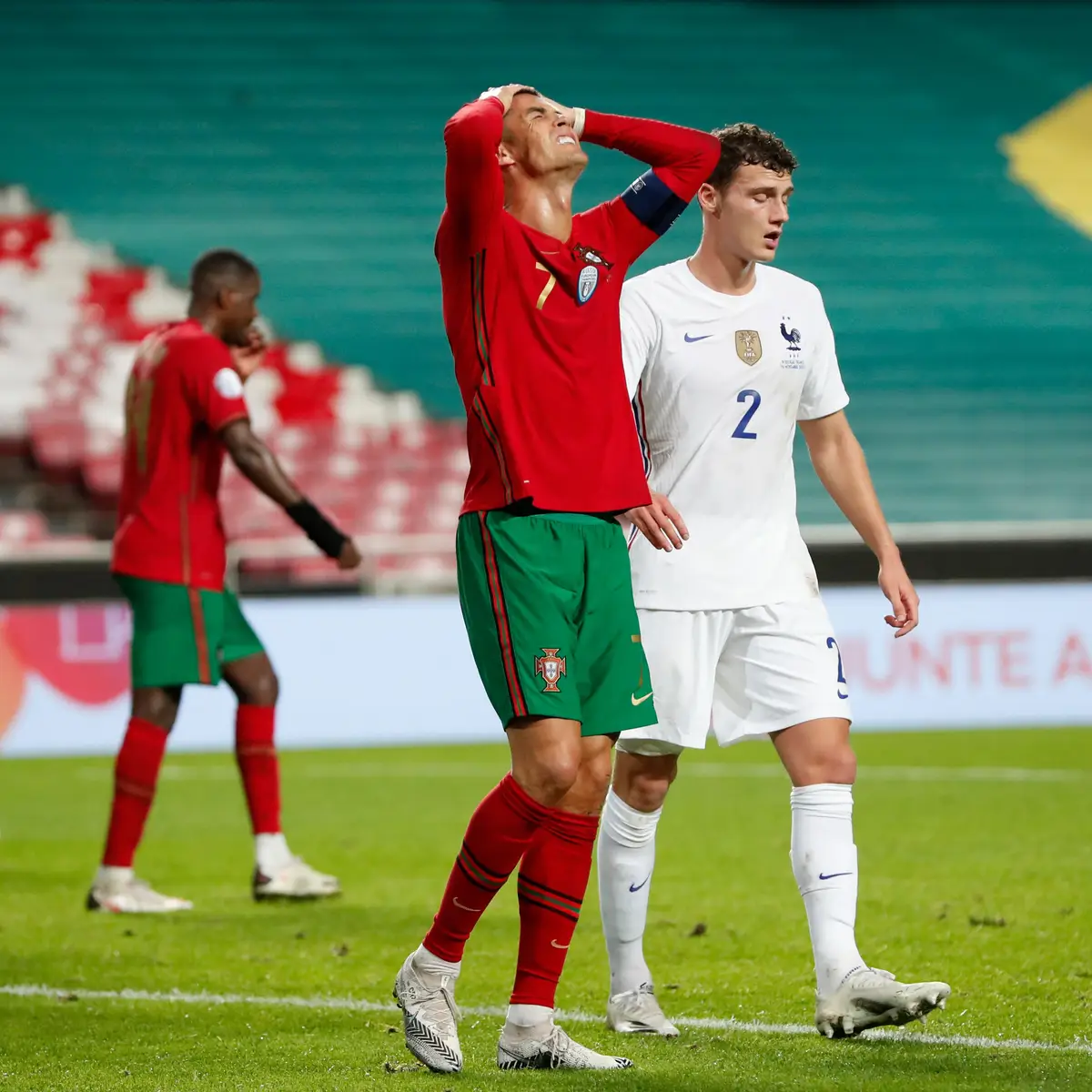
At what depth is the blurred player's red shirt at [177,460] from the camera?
6199 mm

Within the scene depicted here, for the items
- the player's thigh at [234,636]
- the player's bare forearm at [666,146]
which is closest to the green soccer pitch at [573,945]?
the player's thigh at [234,636]

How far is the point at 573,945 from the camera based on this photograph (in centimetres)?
532

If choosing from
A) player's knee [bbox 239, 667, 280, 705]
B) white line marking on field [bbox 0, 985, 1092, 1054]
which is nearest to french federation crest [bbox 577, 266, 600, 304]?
white line marking on field [bbox 0, 985, 1092, 1054]

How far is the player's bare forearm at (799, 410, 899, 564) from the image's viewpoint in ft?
14.2

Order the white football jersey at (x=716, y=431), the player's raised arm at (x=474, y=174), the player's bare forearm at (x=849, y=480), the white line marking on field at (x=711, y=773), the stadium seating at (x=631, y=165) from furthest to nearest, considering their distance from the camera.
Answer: the stadium seating at (x=631, y=165) < the white line marking on field at (x=711, y=773) < the player's bare forearm at (x=849, y=480) < the white football jersey at (x=716, y=431) < the player's raised arm at (x=474, y=174)

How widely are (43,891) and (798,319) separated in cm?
382

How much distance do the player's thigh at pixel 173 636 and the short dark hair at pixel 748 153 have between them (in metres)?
2.73

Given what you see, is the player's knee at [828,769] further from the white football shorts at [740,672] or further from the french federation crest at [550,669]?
the french federation crest at [550,669]

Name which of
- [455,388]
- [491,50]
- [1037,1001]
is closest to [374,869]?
[1037,1001]

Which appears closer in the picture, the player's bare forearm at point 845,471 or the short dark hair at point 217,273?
the player's bare forearm at point 845,471

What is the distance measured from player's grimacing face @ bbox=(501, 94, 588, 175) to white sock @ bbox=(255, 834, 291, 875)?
10.9 ft

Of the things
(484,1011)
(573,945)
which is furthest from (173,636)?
(484,1011)

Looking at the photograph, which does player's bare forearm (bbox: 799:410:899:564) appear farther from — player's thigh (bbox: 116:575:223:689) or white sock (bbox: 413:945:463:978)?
player's thigh (bbox: 116:575:223:689)

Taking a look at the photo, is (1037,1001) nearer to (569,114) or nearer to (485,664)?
(485,664)
